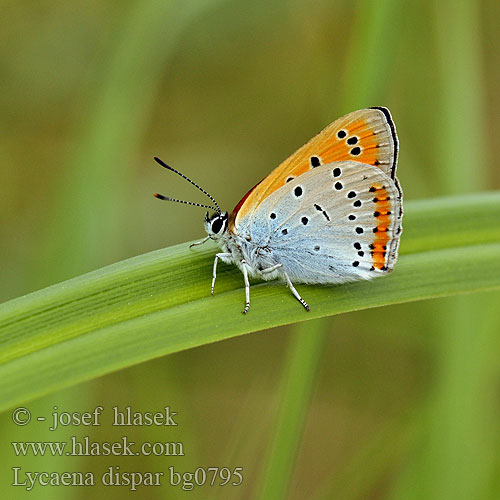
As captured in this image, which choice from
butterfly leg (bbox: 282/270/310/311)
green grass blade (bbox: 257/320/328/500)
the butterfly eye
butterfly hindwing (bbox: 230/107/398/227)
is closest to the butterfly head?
the butterfly eye

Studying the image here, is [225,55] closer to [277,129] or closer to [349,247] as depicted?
[277,129]

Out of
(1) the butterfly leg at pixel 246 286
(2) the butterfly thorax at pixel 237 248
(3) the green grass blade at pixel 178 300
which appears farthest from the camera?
(2) the butterfly thorax at pixel 237 248

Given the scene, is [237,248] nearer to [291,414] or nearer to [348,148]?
[348,148]

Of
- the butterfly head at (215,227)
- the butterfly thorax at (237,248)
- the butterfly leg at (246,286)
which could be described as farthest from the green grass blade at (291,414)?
the butterfly head at (215,227)

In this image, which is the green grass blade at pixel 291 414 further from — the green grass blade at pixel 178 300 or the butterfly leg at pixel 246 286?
the butterfly leg at pixel 246 286

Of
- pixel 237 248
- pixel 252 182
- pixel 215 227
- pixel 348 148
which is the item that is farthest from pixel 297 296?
pixel 252 182

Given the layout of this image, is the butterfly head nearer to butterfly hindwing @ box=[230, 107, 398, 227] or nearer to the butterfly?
the butterfly
